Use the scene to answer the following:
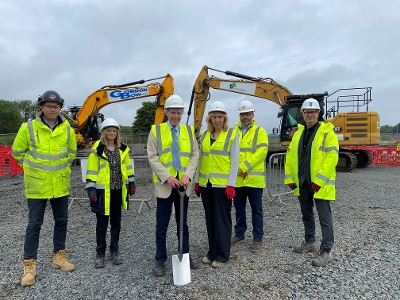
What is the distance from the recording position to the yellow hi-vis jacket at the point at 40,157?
3854mm

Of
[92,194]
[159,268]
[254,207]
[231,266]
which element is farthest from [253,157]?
[92,194]

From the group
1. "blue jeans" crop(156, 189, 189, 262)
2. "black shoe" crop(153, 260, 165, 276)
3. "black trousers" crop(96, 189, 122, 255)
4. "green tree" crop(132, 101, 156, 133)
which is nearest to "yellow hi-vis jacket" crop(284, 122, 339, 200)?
"blue jeans" crop(156, 189, 189, 262)

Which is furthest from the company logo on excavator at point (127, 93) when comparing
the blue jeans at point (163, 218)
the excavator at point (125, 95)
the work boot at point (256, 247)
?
the blue jeans at point (163, 218)

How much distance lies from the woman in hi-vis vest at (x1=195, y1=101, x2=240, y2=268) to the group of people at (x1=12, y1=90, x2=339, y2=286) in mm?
13

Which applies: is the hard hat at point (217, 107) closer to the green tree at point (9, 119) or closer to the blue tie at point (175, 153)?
the blue tie at point (175, 153)

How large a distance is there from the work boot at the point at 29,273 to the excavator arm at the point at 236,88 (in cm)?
946

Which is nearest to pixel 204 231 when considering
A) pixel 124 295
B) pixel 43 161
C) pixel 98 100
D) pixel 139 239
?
pixel 139 239

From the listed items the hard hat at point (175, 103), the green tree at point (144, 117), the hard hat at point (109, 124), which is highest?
the green tree at point (144, 117)

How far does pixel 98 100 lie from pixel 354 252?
38.2ft

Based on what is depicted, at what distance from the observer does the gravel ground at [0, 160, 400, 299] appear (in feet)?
11.5

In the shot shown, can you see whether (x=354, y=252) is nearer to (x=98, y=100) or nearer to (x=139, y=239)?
(x=139, y=239)

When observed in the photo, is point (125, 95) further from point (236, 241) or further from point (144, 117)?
point (144, 117)

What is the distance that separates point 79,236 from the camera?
551 centimetres

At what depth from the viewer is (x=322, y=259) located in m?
4.15
